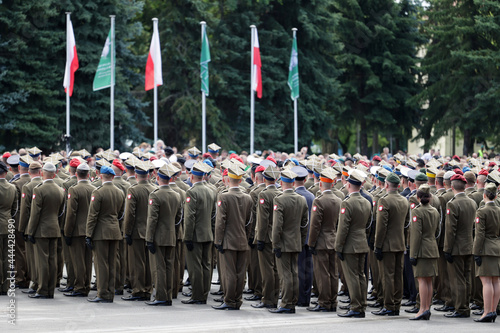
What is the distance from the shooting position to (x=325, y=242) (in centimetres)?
1241

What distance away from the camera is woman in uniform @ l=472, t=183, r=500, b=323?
11.7 meters

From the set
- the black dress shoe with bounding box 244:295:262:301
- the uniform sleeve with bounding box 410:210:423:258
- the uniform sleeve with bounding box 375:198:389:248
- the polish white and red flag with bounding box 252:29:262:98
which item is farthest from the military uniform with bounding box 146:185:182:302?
the polish white and red flag with bounding box 252:29:262:98

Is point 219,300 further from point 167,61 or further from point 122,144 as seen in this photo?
point 167,61

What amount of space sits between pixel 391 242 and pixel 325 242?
1.06 metres

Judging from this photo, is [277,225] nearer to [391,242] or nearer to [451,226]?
[391,242]

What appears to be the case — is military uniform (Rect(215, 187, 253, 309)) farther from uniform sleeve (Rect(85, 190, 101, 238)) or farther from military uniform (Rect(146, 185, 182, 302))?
uniform sleeve (Rect(85, 190, 101, 238))

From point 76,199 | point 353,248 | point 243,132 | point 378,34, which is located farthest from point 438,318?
point 378,34

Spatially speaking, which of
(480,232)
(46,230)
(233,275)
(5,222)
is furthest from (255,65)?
(480,232)

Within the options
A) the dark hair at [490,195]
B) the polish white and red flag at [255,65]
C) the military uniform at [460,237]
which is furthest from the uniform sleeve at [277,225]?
the polish white and red flag at [255,65]

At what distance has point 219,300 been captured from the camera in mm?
13344

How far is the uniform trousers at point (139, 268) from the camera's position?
13.1 meters

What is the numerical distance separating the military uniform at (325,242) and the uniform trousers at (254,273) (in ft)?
5.13

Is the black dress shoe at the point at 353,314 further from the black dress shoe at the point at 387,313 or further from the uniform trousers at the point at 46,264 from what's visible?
the uniform trousers at the point at 46,264

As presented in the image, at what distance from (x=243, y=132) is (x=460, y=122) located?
38.9ft
